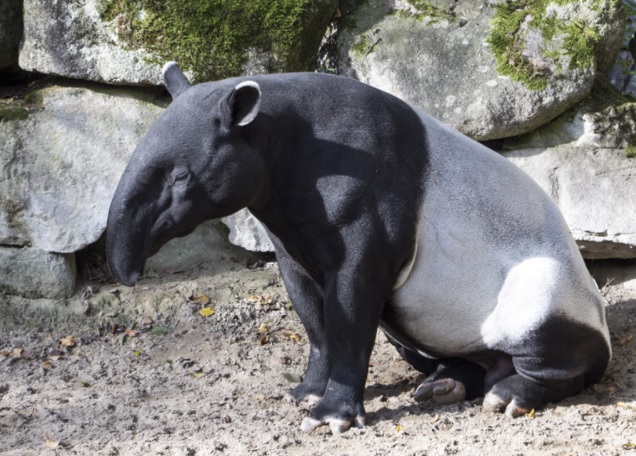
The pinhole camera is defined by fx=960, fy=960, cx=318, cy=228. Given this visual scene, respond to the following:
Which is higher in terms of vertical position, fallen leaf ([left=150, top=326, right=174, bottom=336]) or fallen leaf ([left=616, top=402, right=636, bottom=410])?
fallen leaf ([left=616, top=402, right=636, bottom=410])

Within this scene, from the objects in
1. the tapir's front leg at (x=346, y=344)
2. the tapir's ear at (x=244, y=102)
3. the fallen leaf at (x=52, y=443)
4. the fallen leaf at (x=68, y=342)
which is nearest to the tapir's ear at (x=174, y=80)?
the tapir's ear at (x=244, y=102)

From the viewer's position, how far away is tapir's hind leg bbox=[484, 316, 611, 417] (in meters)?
4.91

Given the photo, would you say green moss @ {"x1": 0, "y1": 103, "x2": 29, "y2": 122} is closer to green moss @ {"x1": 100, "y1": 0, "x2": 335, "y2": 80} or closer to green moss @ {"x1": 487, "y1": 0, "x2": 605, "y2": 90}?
green moss @ {"x1": 100, "y1": 0, "x2": 335, "y2": 80}

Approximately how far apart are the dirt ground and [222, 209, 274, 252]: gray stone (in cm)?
19

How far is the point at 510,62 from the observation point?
6.46 meters

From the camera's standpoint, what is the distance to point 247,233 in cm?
675

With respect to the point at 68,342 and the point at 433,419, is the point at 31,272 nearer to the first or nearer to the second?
the point at 68,342

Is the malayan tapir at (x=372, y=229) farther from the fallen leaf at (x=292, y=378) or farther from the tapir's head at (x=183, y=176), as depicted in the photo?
the fallen leaf at (x=292, y=378)

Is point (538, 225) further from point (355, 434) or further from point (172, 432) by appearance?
point (172, 432)

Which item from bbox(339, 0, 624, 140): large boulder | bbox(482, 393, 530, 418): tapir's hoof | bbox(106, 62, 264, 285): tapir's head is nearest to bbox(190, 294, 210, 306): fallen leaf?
bbox(339, 0, 624, 140): large boulder

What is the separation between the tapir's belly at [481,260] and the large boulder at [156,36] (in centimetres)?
187

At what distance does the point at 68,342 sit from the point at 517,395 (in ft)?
9.65

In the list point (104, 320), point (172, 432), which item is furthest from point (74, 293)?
point (172, 432)

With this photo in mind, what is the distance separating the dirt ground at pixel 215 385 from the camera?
4.70m
